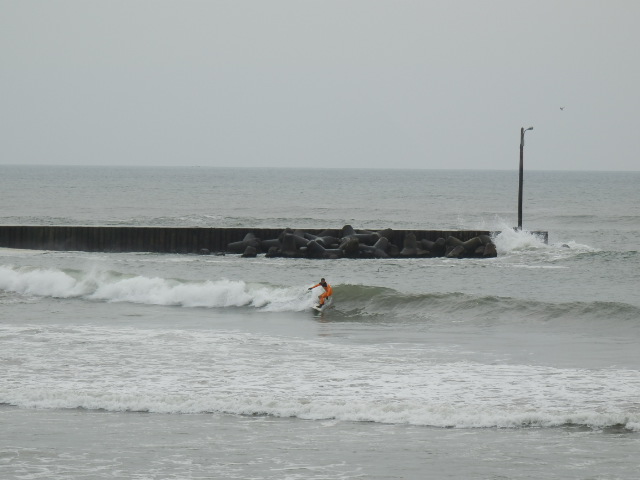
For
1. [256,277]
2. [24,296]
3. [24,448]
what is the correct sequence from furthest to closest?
1. [256,277]
2. [24,296]
3. [24,448]

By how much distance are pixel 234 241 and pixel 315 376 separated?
22.3 meters

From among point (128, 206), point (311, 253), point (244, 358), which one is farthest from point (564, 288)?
point (128, 206)

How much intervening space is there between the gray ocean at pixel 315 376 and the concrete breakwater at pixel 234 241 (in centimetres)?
487

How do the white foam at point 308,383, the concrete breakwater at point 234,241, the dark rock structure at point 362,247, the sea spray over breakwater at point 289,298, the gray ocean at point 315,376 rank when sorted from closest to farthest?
the gray ocean at point 315,376 → the white foam at point 308,383 → the sea spray over breakwater at point 289,298 → the dark rock structure at point 362,247 → the concrete breakwater at point 234,241

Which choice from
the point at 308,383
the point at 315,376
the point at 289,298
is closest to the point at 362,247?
the point at 289,298

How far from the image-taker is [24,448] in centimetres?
984

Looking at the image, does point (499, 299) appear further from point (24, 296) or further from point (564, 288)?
point (24, 296)

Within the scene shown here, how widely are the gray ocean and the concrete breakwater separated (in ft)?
16.0

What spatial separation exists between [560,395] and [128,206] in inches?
2650

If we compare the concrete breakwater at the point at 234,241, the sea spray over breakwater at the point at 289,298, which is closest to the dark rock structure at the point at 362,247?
the concrete breakwater at the point at 234,241

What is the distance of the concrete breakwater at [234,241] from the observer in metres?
34.1

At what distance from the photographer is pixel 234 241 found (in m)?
35.4

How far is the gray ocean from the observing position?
960 cm

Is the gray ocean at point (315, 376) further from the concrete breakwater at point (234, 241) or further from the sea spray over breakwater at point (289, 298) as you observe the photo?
the concrete breakwater at point (234, 241)
